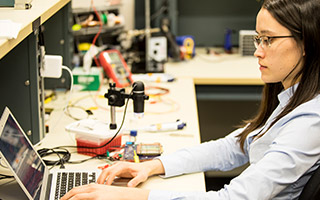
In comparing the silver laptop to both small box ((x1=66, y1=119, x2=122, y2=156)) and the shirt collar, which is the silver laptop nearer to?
small box ((x1=66, y1=119, x2=122, y2=156))

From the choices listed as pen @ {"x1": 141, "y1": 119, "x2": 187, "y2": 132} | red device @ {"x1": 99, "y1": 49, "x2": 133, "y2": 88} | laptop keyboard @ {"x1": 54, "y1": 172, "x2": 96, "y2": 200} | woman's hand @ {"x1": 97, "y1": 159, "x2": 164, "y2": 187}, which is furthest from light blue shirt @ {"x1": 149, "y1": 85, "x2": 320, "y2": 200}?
red device @ {"x1": 99, "y1": 49, "x2": 133, "y2": 88}

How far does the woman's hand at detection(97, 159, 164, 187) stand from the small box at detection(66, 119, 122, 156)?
0.68ft

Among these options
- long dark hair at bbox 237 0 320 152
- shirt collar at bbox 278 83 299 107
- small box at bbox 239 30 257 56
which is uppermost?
long dark hair at bbox 237 0 320 152

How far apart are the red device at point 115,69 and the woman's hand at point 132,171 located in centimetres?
103

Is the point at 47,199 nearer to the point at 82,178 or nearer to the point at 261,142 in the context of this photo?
the point at 82,178

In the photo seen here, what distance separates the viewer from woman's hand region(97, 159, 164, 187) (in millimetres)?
1324

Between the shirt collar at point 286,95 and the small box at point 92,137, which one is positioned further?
the small box at point 92,137

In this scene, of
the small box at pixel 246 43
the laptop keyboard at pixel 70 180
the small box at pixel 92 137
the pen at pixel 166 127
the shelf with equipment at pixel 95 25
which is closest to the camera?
the laptop keyboard at pixel 70 180

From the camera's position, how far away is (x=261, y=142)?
1324 millimetres

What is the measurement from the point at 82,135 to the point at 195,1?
6.89ft

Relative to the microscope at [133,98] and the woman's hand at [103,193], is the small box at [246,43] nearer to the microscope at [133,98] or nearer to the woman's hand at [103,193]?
the microscope at [133,98]

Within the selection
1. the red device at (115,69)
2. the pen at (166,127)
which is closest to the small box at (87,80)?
the red device at (115,69)

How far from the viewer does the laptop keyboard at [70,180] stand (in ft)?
4.24

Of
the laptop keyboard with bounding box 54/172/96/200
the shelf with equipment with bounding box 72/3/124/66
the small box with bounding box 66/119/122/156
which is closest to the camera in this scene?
the laptop keyboard with bounding box 54/172/96/200
